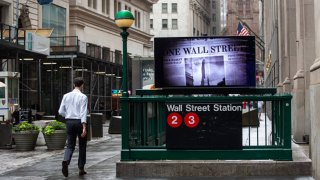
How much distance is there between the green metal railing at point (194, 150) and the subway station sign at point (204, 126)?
0.30 feet

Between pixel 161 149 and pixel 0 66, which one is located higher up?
pixel 0 66

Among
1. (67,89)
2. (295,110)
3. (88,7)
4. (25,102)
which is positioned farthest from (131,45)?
(295,110)

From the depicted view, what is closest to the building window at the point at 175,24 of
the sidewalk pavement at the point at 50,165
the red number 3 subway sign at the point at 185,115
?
the sidewalk pavement at the point at 50,165

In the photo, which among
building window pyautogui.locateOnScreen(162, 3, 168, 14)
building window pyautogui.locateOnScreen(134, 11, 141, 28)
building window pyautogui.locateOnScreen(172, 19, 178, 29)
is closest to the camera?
building window pyautogui.locateOnScreen(134, 11, 141, 28)

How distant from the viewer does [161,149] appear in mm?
9836

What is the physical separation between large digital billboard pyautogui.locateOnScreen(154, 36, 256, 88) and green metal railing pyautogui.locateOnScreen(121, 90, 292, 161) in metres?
0.55

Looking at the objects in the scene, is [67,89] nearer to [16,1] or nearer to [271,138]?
[16,1]

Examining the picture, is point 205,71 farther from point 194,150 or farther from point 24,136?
point 24,136

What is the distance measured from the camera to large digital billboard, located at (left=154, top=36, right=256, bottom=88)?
1020 centimetres

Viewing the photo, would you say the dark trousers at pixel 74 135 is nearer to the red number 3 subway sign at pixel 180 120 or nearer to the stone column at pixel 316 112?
the red number 3 subway sign at pixel 180 120

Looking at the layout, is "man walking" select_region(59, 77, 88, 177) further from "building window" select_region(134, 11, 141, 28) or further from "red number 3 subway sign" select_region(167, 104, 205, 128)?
"building window" select_region(134, 11, 141, 28)

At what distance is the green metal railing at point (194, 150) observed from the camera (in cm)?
953

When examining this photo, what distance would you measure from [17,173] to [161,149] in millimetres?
3263

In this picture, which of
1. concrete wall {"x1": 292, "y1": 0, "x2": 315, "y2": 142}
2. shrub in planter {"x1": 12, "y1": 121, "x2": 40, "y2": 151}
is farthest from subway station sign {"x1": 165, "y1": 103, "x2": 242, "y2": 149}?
shrub in planter {"x1": 12, "y1": 121, "x2": 40, "y2": 151}
